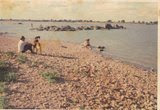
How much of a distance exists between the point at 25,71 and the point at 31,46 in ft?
0.64

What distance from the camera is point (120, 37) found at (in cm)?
342

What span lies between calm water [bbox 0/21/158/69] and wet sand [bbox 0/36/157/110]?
6 centimetres

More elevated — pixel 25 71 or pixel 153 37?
pixel 153 37

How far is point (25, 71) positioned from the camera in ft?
11.7

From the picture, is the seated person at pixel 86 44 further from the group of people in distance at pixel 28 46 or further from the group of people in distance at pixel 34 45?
the group of people in distance at pixel 28 46

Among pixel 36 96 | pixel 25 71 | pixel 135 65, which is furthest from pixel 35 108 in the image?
pixel 135 65

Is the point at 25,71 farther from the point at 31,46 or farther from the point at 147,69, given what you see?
the point at 147,69

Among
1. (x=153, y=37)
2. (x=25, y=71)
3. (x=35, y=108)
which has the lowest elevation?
(x=35, y=108)

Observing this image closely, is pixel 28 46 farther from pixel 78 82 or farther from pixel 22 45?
pixel 78 82

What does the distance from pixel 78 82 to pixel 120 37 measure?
448 mm

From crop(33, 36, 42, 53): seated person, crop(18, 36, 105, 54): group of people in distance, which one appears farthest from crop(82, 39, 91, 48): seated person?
crop(33, 36, 42, 53): seated person

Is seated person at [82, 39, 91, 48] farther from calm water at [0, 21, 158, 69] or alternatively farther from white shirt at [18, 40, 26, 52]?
white shirt at [18, 40, 26, 52]

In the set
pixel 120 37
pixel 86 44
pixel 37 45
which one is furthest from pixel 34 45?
pixel 120 37

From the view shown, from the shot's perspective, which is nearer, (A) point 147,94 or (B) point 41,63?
(A) point 147,94
